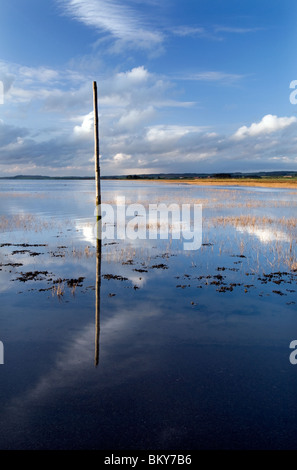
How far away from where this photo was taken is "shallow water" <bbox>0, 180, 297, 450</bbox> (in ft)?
16.4

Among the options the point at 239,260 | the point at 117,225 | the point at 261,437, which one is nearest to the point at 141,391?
the point at 261,437

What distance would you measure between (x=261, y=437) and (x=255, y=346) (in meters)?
2.85

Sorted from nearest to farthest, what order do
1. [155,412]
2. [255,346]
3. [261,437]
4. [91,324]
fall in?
[261,437]
[155,412]
[255,346]
[91,324]

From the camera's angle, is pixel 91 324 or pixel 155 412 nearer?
pixel 155 412

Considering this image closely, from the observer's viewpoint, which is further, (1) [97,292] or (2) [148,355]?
(1) [97,292]

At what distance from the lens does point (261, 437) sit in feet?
16.0

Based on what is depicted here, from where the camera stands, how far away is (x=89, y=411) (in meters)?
5.38

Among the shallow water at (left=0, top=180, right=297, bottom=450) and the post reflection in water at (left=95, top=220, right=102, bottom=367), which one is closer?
the shallow water at (left=0, top=180, right=297, bottom=450)

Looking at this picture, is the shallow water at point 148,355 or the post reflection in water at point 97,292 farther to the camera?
the post reflection in water at point 97,292

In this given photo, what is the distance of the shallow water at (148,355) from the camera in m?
5.00

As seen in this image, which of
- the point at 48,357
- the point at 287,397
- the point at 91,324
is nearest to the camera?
the point at 287,397

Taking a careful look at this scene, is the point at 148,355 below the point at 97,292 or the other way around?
below

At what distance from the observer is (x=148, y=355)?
23.5 feet

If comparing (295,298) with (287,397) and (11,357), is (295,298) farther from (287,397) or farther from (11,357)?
(11,357)
